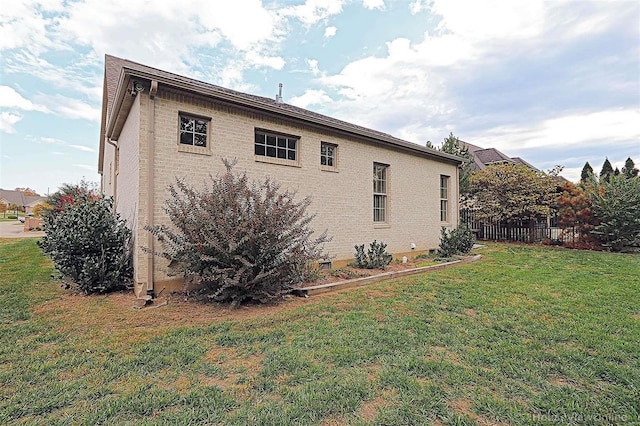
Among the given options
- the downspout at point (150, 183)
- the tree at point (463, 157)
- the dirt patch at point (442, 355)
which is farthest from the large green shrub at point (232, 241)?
the tree at point (463, 157)

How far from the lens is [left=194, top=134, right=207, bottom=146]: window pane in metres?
6.32

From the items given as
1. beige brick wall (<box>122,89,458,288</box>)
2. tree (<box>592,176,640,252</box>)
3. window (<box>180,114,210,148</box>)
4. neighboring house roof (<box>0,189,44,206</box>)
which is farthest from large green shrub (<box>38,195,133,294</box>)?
neighboring house roof (<box>0,189,44,206</box>)

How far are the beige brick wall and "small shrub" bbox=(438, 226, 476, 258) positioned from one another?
64 cm

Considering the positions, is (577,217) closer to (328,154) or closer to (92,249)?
(328,154)

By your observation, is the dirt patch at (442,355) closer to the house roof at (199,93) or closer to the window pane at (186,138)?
the window pane at (186,138)

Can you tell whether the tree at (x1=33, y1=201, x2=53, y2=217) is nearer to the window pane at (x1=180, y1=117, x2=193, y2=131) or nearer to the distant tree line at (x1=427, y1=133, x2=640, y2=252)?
the window pane at (x1=180, y1=117, x2=193, y2=131)

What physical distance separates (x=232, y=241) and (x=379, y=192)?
6.03 metres

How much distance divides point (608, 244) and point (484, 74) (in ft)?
27.0

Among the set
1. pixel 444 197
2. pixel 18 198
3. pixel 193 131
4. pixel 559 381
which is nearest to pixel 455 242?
pixel 444 197

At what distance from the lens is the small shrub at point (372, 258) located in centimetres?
832

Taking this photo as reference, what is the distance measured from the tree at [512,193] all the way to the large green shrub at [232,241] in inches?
541

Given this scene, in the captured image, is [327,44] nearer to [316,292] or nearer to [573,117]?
[316,292]

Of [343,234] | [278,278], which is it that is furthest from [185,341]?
[343,234]

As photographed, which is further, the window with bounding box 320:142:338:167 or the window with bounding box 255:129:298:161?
the window with bounding box 320:142:338:167
